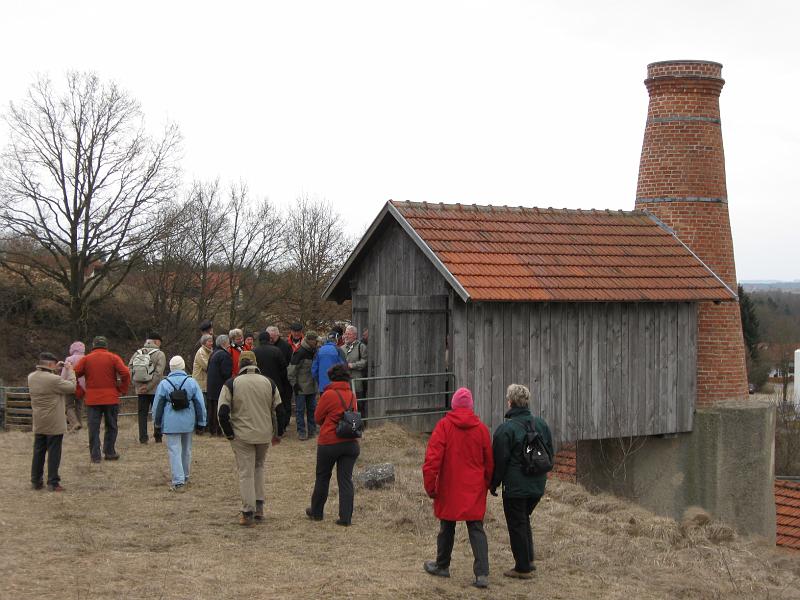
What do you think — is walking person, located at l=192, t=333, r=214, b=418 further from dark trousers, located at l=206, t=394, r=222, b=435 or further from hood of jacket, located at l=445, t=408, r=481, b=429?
hood of jacket, located at l=445, t=408, r=481, b=429

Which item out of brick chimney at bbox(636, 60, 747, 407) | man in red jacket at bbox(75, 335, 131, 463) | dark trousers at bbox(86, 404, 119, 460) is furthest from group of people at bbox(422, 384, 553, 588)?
brick chimney at bbox(636, 60, 747, 407)

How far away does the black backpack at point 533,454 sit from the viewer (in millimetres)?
7918

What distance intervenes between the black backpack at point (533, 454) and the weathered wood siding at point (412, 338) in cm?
684

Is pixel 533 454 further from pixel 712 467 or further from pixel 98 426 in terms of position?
pixel 712 467

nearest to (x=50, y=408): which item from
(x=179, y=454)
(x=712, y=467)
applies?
(x=179, y=454)

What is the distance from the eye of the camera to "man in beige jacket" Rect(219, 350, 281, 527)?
9461 millimetres

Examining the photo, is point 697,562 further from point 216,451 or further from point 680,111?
point 680,111

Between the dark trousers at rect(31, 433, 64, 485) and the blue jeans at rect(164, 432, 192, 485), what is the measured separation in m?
1.21

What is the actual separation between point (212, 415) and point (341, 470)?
→ 5662mm

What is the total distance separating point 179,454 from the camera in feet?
36.7

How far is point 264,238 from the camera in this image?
4131 cm

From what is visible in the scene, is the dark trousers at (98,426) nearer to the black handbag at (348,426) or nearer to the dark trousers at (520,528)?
the black handbag at (348,426)

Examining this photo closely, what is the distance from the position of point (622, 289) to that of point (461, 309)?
2.91 m

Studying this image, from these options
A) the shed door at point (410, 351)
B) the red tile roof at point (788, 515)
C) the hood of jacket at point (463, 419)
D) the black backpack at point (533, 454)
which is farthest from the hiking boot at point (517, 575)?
the red tile roof at point (788, 515)
